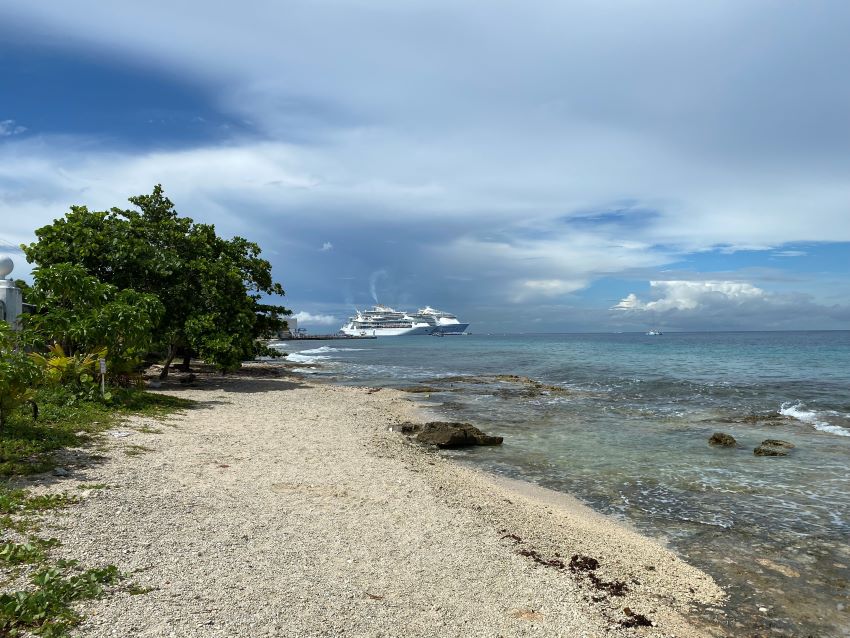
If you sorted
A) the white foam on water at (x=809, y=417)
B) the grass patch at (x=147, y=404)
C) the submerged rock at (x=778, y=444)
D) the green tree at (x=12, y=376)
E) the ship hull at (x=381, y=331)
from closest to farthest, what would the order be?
the green tree at (x=12, y=376), the grass patch at (x=147, y=404), the submerged rock at (x=778, y=444), the white foam on water at (x=809, y=417), the ship hull at (x=381, y=331)

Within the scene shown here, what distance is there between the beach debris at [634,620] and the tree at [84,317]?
1486cm

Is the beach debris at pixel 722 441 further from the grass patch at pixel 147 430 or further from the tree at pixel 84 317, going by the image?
the tree at pixel 84 317

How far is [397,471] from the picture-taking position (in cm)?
1160

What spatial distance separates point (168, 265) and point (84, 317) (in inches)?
304

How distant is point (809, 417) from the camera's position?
22.2m

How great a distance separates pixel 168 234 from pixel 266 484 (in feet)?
60.8

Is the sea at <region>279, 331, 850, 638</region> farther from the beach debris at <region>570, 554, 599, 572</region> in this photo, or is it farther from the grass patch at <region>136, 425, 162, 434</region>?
the grass patch at <region>136, 425, 162, 434</region>

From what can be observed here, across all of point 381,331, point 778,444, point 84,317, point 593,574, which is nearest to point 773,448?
point 778,444

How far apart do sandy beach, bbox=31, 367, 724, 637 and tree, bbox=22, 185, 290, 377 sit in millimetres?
11973

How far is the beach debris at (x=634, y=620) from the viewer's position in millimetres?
5752

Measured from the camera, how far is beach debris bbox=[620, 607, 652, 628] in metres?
5.75

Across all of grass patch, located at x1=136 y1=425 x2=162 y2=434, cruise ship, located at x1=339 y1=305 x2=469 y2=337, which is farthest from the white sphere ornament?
cruise ship, located at x1=339 y1=305 x2=469 y2=337

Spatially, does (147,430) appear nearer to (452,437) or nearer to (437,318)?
(452,437)

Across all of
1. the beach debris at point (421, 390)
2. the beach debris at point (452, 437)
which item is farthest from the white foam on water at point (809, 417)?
the beach debris at point (421, 390)
